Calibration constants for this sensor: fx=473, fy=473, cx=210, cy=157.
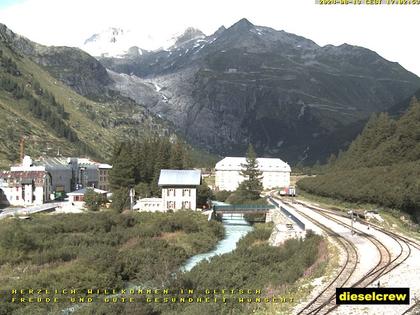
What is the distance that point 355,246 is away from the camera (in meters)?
43.2

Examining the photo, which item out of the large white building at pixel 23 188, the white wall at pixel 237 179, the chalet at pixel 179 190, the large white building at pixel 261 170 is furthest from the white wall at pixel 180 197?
the large white building at pixel 261 170

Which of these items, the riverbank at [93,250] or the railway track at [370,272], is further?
the riverbank at [93,250]

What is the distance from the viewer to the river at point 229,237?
175ft

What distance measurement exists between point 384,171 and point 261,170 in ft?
337

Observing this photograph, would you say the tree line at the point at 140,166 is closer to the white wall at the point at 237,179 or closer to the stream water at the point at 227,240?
the stream water at the point at 227,240

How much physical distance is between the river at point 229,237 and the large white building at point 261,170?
3142 inches

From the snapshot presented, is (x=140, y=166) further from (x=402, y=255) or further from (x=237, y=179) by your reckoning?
(x=237, y=179)

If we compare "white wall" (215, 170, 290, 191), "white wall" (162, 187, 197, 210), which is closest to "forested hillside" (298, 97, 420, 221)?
"white wall" (162, 187, 197, 210)

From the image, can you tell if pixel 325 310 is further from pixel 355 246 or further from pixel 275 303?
pixel 355 246

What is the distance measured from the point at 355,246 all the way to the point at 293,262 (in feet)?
21.4

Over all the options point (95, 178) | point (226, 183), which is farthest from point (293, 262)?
point (226, 183)

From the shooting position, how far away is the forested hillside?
70500 mm

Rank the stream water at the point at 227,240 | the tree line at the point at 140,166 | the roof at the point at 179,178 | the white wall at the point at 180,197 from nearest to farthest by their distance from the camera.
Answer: the stream water at the point at 227,240, the roof at the point at 179,178, the white wall at the point at 180,197, the tree line at the point at 140,166

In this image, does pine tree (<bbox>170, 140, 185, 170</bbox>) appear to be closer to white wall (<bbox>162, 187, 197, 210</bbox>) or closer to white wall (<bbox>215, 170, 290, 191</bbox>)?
white wall (<bbox>162, 187, 197, 210</bbox>)
